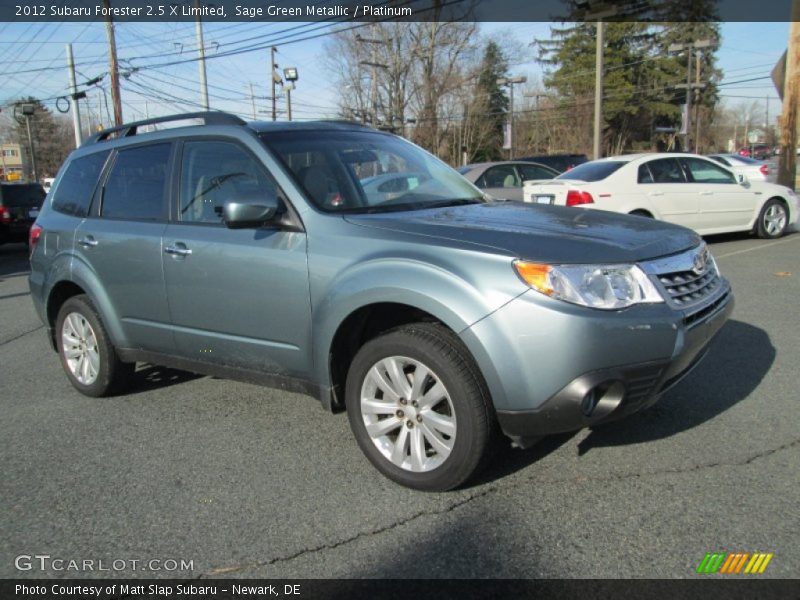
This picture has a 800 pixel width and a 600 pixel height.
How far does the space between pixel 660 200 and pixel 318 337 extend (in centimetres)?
842

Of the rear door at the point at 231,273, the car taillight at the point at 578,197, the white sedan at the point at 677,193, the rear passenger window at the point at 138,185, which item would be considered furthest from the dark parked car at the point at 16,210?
the rear door at the point at 231,273

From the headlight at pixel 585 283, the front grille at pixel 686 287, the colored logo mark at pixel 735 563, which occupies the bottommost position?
the colored logo mark at pixel 735 563

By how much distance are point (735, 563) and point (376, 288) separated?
6.05 feet

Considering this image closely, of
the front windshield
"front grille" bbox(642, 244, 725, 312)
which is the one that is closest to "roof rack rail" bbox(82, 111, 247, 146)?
the front windshield

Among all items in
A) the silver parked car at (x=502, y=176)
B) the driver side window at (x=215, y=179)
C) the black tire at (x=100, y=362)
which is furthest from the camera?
the silver parked car at (x=502, y=176)

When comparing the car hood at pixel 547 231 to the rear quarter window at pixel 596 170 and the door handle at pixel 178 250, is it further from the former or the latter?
the rear quarter window at pixel 596 170

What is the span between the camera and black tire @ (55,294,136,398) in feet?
14.9

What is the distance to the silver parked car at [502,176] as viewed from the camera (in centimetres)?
1226

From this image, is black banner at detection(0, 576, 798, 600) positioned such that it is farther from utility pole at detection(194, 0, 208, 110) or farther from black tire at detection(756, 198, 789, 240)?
utility pole at detection(194, 0, 208, 110)

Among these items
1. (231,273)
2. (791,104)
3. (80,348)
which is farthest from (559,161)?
(231,273)

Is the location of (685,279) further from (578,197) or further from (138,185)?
(578,197)

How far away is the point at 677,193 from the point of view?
1038cm

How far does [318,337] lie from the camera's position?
3.34 metres

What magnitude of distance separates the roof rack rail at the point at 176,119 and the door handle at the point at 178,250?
0.80 meters
